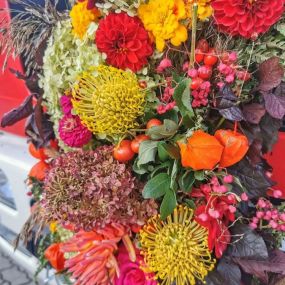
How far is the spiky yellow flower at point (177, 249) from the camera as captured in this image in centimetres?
94

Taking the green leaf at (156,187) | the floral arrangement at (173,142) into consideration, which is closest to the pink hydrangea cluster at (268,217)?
the floral arrangement at (173,142)

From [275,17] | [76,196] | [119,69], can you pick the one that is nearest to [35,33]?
[119,69]

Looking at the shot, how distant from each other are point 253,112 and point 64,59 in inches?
20.0

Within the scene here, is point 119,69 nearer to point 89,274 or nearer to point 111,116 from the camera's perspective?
point 111,116

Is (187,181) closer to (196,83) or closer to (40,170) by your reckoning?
(196,83)

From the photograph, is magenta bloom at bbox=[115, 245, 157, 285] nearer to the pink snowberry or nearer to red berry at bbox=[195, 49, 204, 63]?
the pink snowberry

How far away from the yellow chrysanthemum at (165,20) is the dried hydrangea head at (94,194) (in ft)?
0.98

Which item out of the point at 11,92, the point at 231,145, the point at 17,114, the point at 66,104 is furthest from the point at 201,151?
the point at 11,92

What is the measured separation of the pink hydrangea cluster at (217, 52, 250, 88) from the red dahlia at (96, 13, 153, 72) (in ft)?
0.58

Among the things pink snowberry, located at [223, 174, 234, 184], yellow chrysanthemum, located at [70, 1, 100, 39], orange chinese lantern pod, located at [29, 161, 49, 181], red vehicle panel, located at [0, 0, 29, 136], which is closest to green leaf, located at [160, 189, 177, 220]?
pink snowberry, located at [223, 174, 234, 184]

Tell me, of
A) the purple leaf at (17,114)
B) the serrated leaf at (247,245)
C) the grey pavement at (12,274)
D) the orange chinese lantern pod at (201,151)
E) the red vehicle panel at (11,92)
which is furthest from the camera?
the grey pavement at (12,274)

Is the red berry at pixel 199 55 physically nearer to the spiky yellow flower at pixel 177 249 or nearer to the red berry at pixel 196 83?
the red berry at pixel 196 83

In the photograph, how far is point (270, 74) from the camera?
0.90 m

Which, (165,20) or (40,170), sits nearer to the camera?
(165,20)
